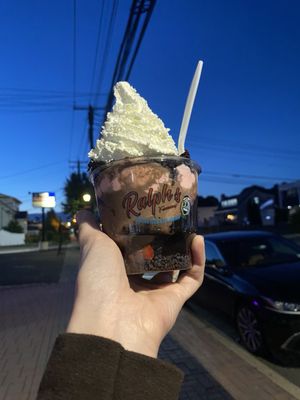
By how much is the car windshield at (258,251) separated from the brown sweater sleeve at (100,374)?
200 inches

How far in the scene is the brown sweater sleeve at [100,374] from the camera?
127 centimetres

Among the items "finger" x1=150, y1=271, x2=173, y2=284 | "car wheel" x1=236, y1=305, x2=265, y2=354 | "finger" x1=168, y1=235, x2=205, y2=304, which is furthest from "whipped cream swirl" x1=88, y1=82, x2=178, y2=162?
"car wheel" x1=236, y1=305, x2=265, y2=354

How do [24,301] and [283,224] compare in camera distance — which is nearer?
[24,301]

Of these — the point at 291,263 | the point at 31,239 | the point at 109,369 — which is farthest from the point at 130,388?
the point at 31,239

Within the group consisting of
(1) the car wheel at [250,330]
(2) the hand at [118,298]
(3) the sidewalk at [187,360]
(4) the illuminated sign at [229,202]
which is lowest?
(3) the sidewalk at [187,360]

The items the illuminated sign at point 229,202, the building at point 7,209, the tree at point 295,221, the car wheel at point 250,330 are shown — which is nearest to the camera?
the car wheel at point 250,330

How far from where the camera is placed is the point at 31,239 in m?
52.0

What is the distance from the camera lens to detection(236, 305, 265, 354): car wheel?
516 centimetres

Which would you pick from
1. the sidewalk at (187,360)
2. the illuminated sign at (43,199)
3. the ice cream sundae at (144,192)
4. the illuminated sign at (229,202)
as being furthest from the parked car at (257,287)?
the illuminated sign at (229,202)

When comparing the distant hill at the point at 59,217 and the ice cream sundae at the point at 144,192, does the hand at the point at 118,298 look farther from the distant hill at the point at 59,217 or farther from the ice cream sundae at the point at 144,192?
the distant hill at the point at 59,217

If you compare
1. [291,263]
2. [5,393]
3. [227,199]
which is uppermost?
[227,199]

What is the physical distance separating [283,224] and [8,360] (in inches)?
1278

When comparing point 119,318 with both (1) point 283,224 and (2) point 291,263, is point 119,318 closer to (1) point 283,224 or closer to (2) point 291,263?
(2) point 291,263

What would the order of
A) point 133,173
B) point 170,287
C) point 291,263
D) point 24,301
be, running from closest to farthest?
point 133,173 → point 170,287 → point 291,263 → point 24,301
